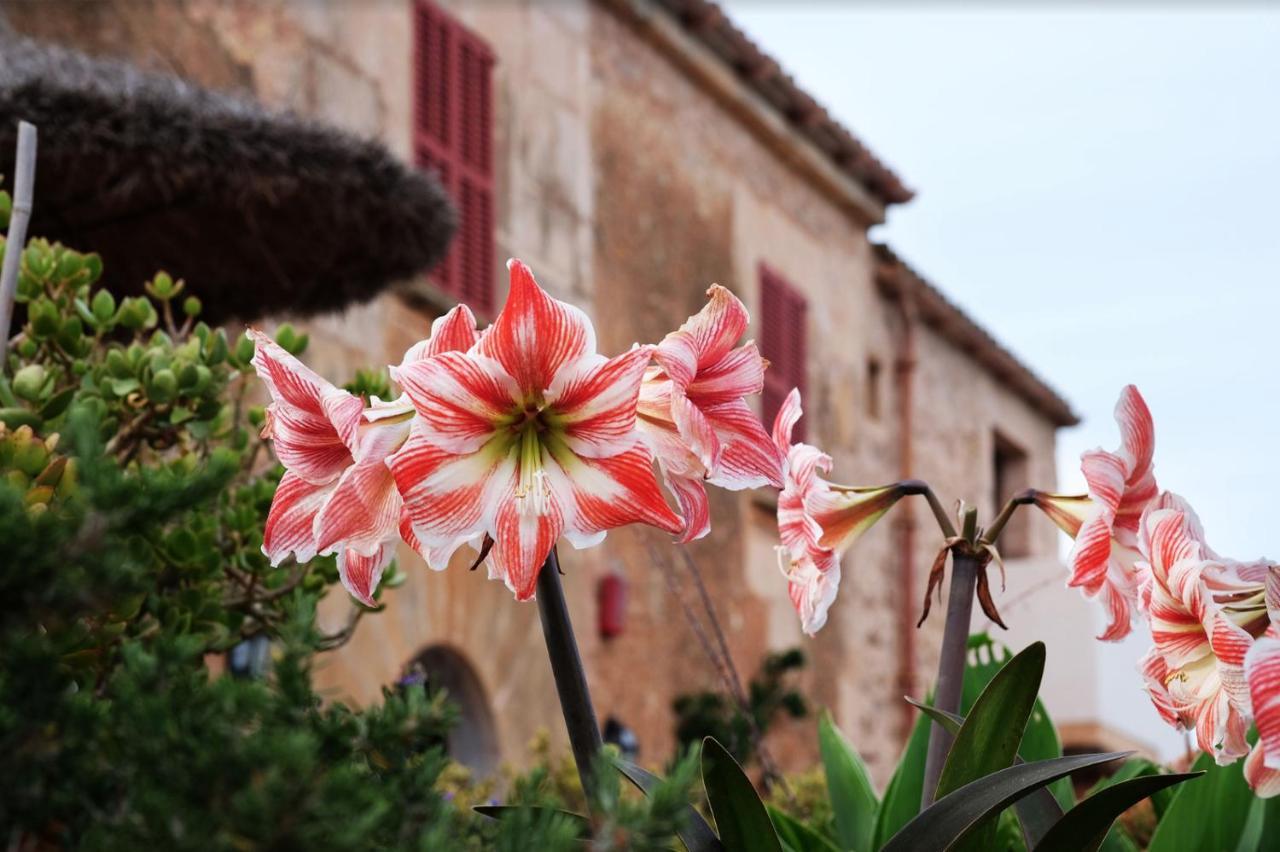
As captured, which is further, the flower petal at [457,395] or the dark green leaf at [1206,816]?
the dark green leaf at [1206,816]

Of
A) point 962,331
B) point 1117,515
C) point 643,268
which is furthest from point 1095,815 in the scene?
point 962,331

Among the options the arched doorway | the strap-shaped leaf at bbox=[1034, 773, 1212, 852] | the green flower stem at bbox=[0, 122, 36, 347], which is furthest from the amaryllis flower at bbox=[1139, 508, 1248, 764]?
the arched doorway

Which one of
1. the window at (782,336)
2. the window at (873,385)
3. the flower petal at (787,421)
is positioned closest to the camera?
the flower petal at (787,421)

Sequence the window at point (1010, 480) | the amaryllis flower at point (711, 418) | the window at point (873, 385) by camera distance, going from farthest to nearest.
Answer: the window at point (1010, 480) → the window at point (873, 385) → the amaryllis flower at point (711, 418)

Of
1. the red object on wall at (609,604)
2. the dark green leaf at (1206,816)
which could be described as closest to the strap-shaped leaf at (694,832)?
the dark green leaf at (1206,816)

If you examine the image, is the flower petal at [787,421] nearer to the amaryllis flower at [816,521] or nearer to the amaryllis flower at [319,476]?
the amaryllis flower at [816,521]

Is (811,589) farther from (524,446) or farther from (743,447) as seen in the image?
(524,446)

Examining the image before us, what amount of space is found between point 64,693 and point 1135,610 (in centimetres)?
108

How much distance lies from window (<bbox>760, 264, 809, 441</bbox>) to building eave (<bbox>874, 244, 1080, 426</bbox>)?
1.43m

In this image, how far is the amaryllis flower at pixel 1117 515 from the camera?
1691mm

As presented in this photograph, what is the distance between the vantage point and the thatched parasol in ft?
14.8

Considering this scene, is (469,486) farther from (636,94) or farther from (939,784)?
(636,94)

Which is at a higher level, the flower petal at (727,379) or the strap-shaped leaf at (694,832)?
the flower petal at (727,379)

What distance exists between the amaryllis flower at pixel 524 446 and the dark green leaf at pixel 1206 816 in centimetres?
81
